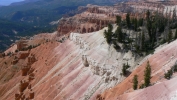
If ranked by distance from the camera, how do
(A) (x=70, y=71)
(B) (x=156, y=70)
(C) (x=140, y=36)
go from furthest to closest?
1. (A) (x=70, y=71)
2. (C) (x=140, y=36)
3. (B) (x=156, y=70)

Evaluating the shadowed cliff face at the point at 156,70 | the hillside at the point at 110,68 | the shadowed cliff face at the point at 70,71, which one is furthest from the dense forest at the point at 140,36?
the shadowed cliff face at the point at 156,70

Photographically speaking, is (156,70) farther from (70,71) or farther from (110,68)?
(70,71)

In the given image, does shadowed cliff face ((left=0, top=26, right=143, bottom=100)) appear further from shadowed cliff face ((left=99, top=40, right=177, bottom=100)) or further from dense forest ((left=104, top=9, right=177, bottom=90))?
shadowed cliff face ((left=99, top=40, right=177, bottom=100))

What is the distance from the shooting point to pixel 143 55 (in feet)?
161

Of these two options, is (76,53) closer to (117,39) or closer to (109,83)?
(117,39)

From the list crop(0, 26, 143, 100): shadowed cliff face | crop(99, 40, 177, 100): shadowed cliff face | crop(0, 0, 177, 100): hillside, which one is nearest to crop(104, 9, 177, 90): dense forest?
crop(0, 0, 177, 100): hillside

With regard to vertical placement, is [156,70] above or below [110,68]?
above

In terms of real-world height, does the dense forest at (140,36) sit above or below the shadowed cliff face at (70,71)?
above

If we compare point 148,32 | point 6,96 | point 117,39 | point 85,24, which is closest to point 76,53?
point 117,39

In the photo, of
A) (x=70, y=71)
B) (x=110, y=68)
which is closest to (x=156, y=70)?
(x=110, y=68)

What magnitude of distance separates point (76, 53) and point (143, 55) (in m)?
22.8

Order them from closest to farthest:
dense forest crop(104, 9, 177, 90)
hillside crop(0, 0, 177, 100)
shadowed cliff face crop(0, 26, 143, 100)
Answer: hillside crop(0, 0, 177, 100) → shadowed cliff face crop(0, 26, 143, 100) → dense forest crop(104, 9, 177, 90)

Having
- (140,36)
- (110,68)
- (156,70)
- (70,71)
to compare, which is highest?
(140,36)

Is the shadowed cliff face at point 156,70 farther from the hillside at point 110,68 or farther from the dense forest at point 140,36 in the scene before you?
the dense forest at point 140,36
